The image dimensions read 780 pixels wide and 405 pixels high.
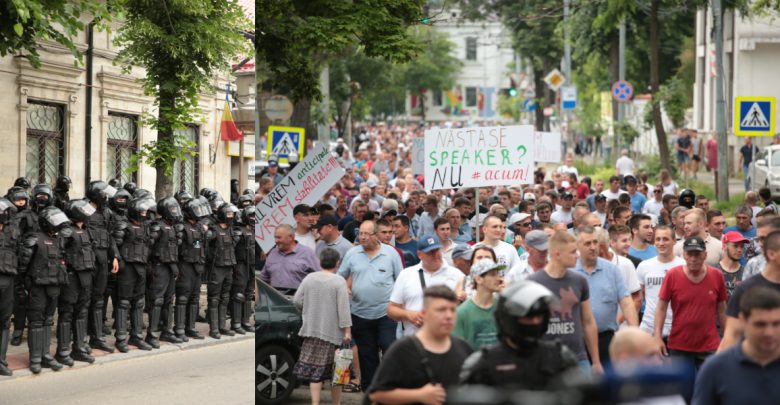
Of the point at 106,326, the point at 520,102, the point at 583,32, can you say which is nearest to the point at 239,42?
the point at 106,326

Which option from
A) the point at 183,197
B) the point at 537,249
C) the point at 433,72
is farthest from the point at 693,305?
the point at 433,72

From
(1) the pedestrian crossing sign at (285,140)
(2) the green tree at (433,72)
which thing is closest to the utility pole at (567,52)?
(1) the pedestrian crossing sign at (285,140)

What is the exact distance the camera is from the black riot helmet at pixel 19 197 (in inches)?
414

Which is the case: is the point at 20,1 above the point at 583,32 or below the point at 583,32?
below

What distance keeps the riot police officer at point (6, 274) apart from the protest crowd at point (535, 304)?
2237 millimetres

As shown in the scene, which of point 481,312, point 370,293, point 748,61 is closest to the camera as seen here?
point 481,312

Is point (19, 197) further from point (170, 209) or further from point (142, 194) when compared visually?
point (170, 209)

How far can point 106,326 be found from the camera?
1445 cm

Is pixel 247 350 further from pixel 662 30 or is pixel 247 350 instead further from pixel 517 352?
pixel 662 30

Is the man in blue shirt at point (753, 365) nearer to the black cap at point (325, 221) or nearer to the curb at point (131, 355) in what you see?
the curb at point (131, 355)

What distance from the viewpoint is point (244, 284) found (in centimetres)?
1047

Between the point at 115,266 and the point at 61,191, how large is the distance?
2670 millimetres

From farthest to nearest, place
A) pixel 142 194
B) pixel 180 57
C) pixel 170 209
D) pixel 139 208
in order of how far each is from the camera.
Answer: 1. pixel 139 208
2. pixel 170 209
3. pixel 142 194
4. pixel 180 57

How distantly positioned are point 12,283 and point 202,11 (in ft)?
14.3
